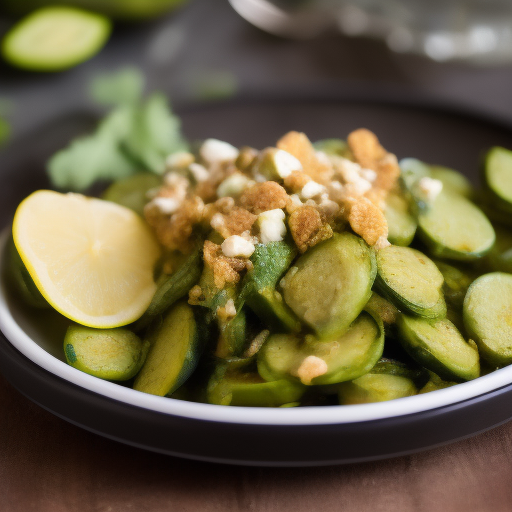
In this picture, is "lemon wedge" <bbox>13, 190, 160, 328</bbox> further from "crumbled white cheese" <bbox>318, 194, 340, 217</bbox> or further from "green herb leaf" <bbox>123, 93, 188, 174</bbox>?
"green herb leaf" <bbox>123, 93, 188, 174</bbox>

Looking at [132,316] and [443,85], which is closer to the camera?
[132,316]

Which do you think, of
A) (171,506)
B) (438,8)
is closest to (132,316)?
(171,506)

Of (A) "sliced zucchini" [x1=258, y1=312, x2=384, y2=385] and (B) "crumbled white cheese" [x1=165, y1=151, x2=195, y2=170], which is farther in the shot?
(B) "crumbled white cheese" [x1=165, y1=151, x2=195, y2=170]

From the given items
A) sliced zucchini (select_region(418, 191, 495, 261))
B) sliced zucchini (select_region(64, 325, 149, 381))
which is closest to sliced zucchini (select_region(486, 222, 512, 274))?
sliced zucchini (select_region(418, 191, 495, 261))

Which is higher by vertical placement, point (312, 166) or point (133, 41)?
point (312, 166)

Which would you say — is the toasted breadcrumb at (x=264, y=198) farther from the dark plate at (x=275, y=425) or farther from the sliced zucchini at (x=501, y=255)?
the sliced zucchini at (x=501, y=255)

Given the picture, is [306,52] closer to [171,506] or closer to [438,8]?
[438,8]

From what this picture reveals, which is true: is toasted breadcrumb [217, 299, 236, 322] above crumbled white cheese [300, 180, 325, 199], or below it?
below
